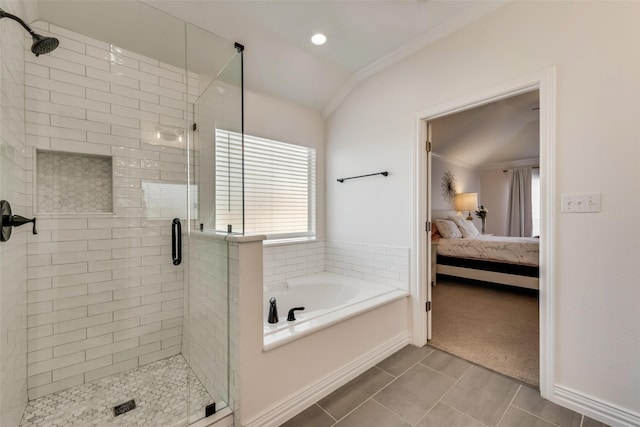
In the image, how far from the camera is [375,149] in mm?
2672

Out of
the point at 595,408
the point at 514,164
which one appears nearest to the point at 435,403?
the point at 595,408

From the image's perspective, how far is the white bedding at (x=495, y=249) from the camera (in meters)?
3.62

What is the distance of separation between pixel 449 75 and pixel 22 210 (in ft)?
10.2

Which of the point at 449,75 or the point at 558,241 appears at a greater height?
the point at 449,75

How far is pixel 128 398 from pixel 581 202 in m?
3.03

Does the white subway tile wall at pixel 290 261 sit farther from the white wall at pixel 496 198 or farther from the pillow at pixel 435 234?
the white wall at pixel 496 198

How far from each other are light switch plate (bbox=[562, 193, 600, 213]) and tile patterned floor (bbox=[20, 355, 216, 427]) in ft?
7.73

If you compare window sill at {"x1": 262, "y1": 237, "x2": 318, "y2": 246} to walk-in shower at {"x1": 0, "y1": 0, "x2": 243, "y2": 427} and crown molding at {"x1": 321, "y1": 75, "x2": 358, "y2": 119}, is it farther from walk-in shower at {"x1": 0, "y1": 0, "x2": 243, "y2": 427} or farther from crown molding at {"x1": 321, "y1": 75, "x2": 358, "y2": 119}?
crown molding at {"x1": 321, "y1": 75, "x2": 358, "y2": 119}

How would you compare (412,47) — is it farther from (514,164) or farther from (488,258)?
(514,164)

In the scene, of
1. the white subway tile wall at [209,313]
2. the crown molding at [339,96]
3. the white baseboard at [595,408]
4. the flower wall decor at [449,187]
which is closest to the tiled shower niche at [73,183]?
the white subway tile wall at [209,313]

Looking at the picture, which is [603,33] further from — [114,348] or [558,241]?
[114,348]

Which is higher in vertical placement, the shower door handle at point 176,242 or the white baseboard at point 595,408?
the shower door handle at point 176,242

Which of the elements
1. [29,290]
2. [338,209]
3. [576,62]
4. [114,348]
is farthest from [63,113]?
[576,62]

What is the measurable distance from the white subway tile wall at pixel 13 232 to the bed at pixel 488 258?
4.78 m
